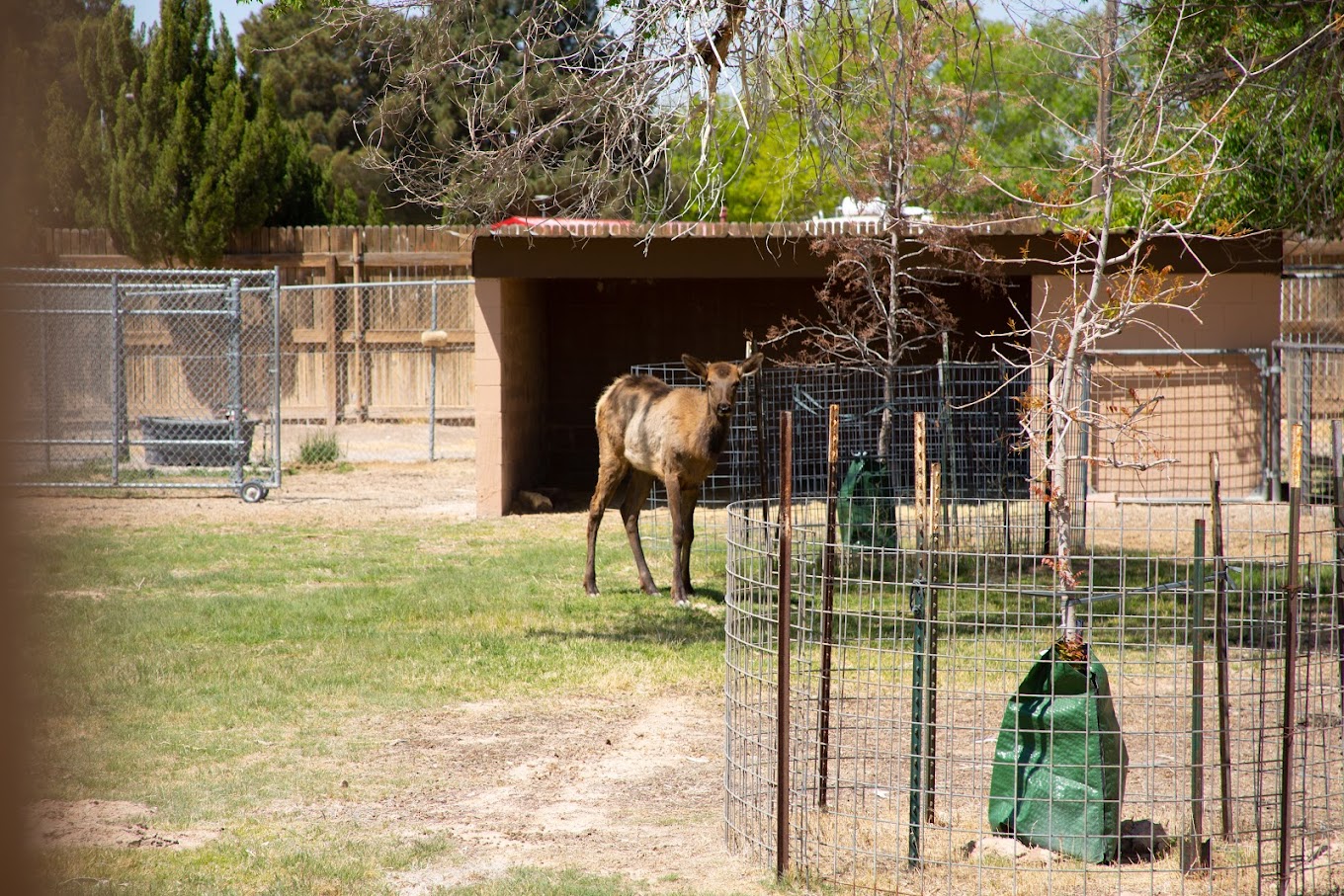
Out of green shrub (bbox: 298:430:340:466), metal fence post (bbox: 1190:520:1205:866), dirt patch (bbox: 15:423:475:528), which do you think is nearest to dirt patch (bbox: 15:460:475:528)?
dirt patch (bbox: 15:423:475:528)

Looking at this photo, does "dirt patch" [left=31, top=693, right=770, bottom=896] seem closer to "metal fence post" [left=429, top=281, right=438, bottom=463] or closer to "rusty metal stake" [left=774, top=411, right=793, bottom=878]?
"rusty metal stake" [left=774, top=411, right=793, bottom=878]

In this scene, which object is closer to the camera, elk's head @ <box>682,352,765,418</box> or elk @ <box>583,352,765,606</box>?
elk's head @ <box>682,352,765,418</box>

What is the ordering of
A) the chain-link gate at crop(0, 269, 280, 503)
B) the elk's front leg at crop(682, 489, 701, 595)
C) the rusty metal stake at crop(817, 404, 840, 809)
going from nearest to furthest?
the rusty metal stake at crop(817, 404, 840, 809), the elk's front leg at crop(682, 489, 701, 595), the chain-link gate at crop(0, 269, 280, 503)

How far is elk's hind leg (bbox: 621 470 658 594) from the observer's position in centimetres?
970

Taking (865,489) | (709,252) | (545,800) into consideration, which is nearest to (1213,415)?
(865,489)

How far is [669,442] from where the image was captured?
948 centimetres

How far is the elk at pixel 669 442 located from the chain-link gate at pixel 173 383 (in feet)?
12.0

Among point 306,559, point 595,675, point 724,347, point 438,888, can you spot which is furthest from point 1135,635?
point 724,347

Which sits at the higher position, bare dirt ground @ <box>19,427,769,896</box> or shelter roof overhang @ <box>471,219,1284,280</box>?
shelter roof overhang @ <box>471,219,1284,280</box>

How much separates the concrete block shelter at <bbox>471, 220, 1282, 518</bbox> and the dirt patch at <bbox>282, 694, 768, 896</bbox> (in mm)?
5561

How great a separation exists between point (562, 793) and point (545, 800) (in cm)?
12

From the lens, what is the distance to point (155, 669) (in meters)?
7.24

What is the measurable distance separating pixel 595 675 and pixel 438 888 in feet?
9.75

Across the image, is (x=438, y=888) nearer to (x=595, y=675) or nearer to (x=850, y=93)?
(x=595, y=675)
